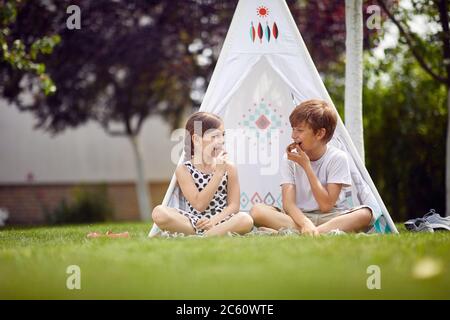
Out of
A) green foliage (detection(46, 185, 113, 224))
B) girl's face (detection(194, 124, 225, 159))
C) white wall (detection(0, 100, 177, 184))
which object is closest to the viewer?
girl's face (detection(194, 124, 225, 159))

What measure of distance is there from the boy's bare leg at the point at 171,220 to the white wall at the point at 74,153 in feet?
28.5

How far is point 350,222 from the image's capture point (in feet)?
13.7

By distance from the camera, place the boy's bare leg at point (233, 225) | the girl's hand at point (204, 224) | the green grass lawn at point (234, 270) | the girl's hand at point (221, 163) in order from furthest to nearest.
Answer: the girl's hand at point (221, 163), the girl's hand at point (204, 224), the boy's bare leg at point (233, 225), the green grass lawn at point (234, 270)

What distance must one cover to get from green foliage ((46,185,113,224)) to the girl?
748cm

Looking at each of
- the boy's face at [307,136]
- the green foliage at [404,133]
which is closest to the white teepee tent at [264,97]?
the boy's face at [307,136]

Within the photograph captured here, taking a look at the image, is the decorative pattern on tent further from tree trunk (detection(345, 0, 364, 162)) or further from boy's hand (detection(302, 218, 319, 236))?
boy's hand (detection(302, 218, 319, 236))

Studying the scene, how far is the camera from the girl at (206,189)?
13.5 ft

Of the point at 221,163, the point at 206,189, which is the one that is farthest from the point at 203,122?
the point at 206,189

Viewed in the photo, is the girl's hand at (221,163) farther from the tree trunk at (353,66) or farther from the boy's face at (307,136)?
the tree trunk at (353,66)

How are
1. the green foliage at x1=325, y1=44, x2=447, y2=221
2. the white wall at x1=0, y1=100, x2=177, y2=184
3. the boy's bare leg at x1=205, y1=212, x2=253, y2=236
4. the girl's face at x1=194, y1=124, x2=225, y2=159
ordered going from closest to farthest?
the boy's bare leg at x1=205, y1=212, x2=253, y2=236 → the girl's face at x1=194, y1=124, x2=225, y2=159 → the green foliage at x1=325, y1=44, x2=447, y2=221 → the white wall at x1=0, y1=100, x2=177, y2=184

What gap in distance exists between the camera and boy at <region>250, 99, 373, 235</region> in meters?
4.18

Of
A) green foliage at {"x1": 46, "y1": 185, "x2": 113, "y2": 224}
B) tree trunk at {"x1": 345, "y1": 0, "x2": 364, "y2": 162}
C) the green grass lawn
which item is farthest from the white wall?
the green grass lawn

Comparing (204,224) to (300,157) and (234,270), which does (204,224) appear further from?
(234,270)
